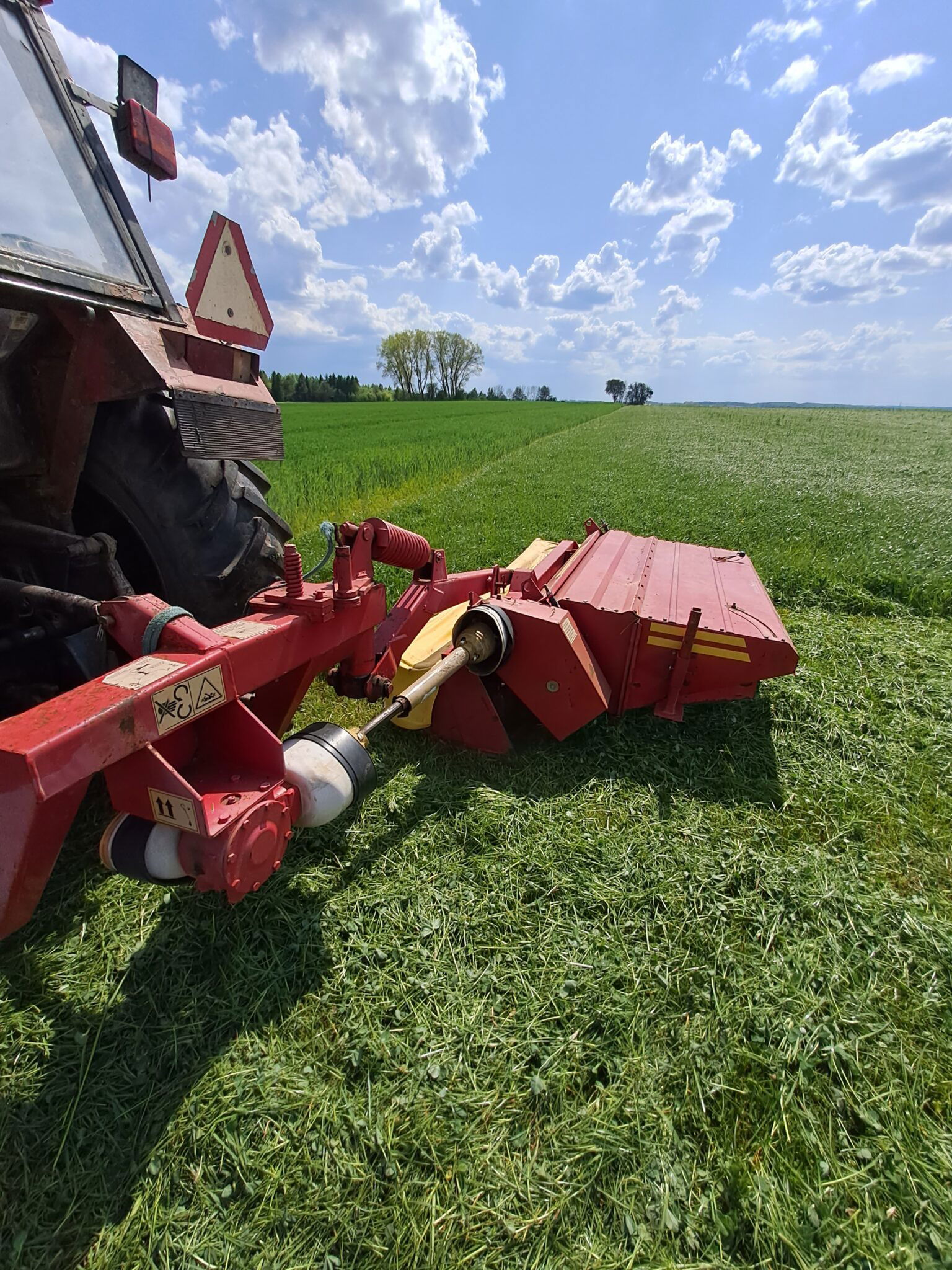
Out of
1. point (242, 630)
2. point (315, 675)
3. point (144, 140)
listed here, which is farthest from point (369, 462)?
point (242, 630)

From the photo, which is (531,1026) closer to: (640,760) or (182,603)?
(640,760)

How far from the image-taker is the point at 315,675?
2.03 meters

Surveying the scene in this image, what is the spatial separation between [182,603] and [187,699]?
1003 mm

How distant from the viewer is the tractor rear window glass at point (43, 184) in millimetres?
1935

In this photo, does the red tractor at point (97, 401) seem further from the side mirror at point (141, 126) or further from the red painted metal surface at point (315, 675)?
the red painted metal surface at point (315, 675)

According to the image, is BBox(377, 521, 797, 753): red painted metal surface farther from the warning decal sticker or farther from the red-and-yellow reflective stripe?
the warning decal sticker

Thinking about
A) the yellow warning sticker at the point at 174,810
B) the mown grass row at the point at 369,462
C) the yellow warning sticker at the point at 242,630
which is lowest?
the mown grass row at the point at 369,462

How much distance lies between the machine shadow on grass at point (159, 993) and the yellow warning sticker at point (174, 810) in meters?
0.66

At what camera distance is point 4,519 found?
1.85 metres

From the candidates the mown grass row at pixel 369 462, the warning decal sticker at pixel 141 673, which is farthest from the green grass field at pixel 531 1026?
the mown grass row at pixel 369 462

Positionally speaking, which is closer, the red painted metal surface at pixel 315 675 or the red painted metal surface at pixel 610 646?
the red painted metal surface at pixel 315 675

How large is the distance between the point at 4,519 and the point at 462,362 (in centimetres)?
7366

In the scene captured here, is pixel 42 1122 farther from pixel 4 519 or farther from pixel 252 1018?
pixel 4 519

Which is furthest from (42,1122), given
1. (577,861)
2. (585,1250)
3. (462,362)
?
(462,362)
